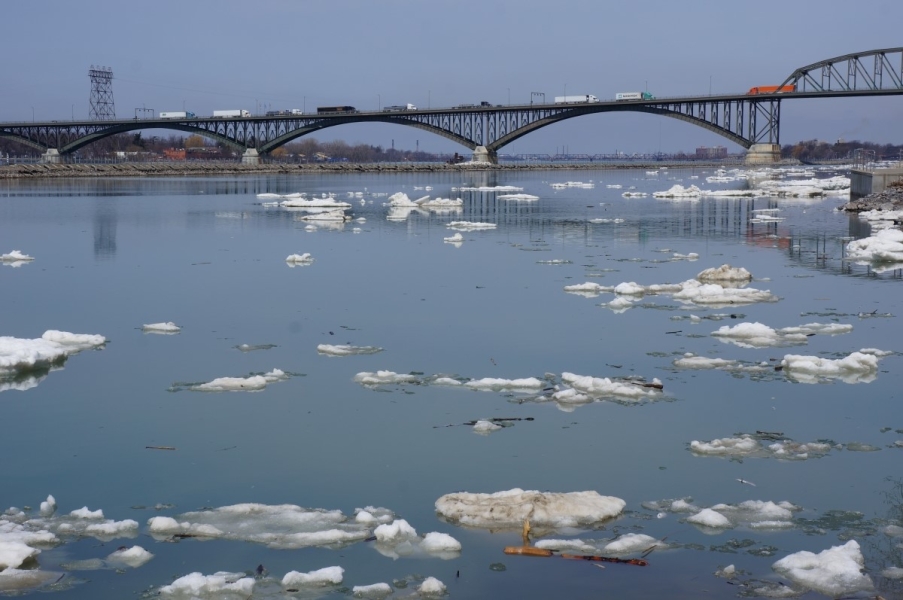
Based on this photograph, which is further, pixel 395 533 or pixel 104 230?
pixel 104 230

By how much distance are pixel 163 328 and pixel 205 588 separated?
7.83 metres

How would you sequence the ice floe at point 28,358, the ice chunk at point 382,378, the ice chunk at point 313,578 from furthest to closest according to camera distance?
the ice floe at point 28,358 < the ice chunk at point 382,378 < the ice chunk at point 313,578

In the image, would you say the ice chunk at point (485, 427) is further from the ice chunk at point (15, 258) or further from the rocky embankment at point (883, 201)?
the rocky embankment at point (883, 201)

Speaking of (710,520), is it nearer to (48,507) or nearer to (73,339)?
(48,507)

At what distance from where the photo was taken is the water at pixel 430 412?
19.5ft

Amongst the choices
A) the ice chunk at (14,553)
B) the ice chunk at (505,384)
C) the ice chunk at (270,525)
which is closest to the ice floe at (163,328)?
the ice chunk at (505,384)

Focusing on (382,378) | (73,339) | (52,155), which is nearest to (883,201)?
(382,378)

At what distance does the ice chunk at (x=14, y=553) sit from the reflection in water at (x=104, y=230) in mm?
16996

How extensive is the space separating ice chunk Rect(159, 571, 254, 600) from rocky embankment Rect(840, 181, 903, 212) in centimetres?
2850

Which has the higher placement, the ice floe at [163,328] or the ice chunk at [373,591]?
the ice floe at [163,328]

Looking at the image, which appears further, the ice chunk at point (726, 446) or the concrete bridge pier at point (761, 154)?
the concrete bridge pier at point (761, 154)

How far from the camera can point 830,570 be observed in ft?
18.1

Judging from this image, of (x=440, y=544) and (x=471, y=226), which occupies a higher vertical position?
(x=471, y=226)

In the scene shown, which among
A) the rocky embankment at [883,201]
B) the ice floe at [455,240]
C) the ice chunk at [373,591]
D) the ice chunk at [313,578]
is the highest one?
the rocky embankment at [883,201]
